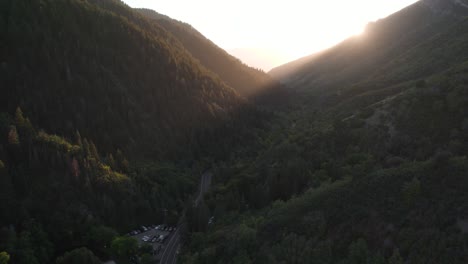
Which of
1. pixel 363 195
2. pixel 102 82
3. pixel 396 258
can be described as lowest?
pixel 396 258

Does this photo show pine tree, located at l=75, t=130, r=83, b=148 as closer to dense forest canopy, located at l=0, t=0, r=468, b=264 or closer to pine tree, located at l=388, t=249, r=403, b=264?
dense forest canopy, located at l=0, t=0, r=468, b=264

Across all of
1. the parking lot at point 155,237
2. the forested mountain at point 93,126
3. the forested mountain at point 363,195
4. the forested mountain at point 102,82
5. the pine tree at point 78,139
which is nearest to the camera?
the forested mountain at point 363,195

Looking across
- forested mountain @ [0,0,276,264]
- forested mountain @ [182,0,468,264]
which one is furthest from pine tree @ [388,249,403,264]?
forested mountain @ [0,0,276,264]

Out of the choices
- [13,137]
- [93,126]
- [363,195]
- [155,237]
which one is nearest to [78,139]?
→ [93,126]

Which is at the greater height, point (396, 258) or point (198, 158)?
point (198, 158)

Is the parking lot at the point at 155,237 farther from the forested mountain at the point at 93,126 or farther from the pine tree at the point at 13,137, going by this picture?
the pine tree at the point at 13,137

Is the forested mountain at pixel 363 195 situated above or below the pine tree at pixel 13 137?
below

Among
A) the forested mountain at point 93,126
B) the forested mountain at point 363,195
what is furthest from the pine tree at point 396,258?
the forested mountain at point 93,126

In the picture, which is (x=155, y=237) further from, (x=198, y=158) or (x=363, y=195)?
(x=198, y=158)

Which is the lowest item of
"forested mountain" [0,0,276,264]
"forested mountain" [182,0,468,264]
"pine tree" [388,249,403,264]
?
"pine tree" [388,249,403,264]
